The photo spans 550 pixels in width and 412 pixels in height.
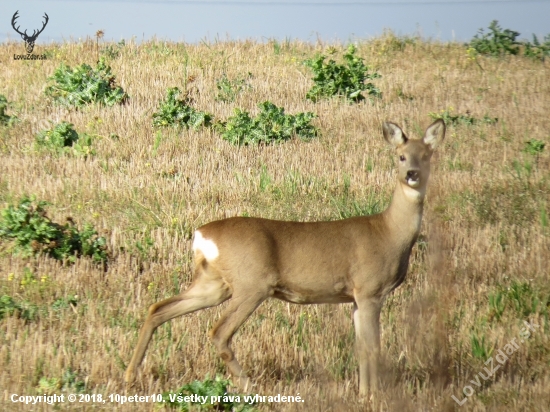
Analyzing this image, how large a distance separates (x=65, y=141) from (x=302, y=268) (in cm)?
683

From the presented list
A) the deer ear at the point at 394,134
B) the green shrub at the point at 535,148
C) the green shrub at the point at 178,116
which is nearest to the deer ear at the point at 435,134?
the deer ear at the point at 394,134

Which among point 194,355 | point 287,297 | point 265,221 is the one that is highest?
point 265,221

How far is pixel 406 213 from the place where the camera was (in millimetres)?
5918

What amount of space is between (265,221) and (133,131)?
702cm

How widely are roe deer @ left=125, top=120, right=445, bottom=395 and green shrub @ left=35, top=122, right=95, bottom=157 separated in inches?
240

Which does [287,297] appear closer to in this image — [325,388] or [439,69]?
[325,388]

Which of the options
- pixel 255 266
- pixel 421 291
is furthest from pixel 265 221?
pixel 421 291

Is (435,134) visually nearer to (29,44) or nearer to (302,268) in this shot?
(302,268)

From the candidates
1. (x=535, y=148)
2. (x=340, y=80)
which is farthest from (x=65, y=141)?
(x=535, y=148)

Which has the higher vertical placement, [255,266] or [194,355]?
[255,266]

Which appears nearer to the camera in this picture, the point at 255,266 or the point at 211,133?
the point at 255,266

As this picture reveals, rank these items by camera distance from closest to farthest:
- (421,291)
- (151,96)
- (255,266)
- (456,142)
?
1. (255,266)
2. (421,291)
3. (456,142)
4. (151,96)

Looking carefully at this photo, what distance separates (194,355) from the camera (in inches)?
235

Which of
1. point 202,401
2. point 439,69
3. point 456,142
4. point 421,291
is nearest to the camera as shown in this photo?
point 202,401
